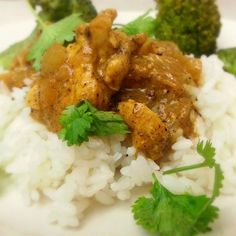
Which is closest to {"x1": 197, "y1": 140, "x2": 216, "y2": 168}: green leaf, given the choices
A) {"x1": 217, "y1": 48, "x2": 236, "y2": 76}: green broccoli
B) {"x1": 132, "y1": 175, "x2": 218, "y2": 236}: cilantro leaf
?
{"x1": 132, "y1": 175, "x2": 218, "y2": 236}: cilantro leaf

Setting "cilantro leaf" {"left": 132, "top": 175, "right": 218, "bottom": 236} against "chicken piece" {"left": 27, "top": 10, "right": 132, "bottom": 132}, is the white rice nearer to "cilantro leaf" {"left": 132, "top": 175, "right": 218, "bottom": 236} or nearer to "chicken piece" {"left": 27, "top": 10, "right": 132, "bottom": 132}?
"chicken piece" {"left": 27, "top": 10, "right": 132, "bottom": 132}

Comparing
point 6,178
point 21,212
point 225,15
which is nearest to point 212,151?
point 21,212

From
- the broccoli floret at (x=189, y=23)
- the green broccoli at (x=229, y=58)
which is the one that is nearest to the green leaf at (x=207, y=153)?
the green broccoli at (x=229, y=58)

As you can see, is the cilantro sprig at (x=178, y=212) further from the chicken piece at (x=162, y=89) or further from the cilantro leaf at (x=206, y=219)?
the chicken piece at (x=162, y=89)

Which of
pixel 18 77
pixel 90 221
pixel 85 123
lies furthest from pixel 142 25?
pixel 90 221

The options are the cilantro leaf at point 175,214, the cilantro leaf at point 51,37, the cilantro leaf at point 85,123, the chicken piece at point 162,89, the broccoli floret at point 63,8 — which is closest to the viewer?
the cilantro leaf at point 175,214
